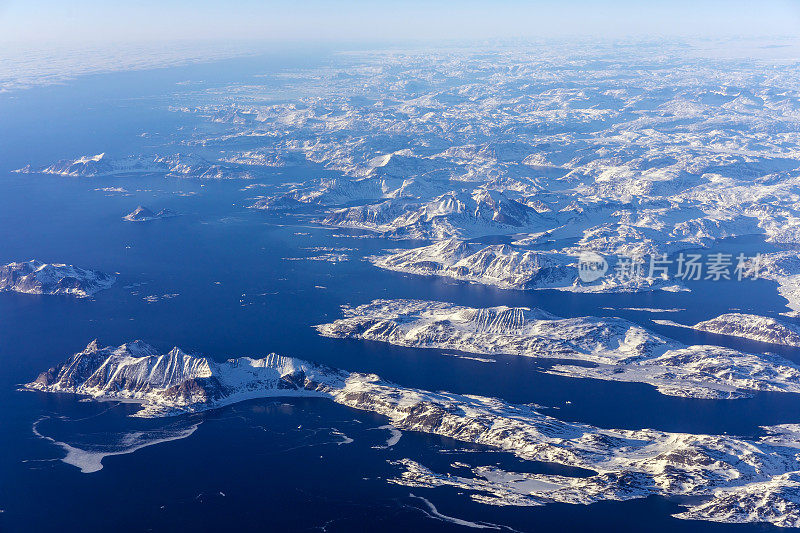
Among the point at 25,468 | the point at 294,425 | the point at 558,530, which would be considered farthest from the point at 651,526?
the point at 25,468

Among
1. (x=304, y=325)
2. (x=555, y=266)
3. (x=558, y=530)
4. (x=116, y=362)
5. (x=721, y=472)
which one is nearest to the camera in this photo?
(x=558, y=530)

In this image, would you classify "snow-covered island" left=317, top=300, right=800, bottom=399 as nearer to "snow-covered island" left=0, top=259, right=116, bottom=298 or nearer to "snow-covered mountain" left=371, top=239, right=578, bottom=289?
"snow-covered mountain" left=371, top=239, right=578, bottom=289

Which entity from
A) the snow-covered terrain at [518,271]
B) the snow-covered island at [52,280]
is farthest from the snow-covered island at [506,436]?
the snow-covered terrain at [518,271]

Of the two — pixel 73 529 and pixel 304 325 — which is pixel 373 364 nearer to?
pixel 304 325

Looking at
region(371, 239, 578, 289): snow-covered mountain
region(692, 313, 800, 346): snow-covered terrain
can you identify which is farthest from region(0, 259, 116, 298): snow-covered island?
region(692, 313, 800, 346): snow-covered terrain

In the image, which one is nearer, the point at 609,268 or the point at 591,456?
the point at 591,456

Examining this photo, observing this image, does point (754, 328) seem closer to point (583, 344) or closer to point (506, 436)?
point (583, 344)

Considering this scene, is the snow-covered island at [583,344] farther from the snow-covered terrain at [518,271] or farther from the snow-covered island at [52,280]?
the snow-covered island at [52,280]

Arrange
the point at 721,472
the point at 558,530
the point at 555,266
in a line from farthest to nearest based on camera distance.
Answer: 1. the point at 555,266
2. the point at 721,472
3. the point at 558,530
